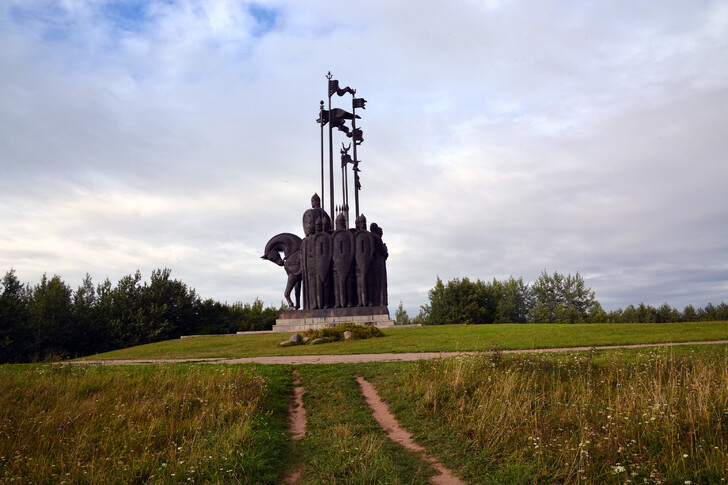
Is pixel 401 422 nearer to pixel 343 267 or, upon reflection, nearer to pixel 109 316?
pixel 343 267

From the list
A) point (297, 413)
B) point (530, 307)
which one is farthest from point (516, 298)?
point (297, 413)

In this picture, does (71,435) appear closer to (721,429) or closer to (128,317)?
(721,429)

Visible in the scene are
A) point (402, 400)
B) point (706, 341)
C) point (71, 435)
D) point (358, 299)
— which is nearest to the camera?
point (71, 435)

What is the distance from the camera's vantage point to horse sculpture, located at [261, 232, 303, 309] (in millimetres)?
32625

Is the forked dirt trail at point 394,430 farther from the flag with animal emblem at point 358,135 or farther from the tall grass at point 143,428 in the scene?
the flag with animal emblem at point 358,135

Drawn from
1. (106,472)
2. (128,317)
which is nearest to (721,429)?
(106,472)

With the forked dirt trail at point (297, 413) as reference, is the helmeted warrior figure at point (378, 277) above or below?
above

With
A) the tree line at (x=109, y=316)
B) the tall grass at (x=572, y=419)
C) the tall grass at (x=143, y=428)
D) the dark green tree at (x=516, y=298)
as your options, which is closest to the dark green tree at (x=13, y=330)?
the tree line at (x=109, y=316)

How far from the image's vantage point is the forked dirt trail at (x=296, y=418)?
6.70 metres

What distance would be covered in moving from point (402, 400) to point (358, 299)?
20.3 meters

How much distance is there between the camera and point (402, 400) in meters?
9.43

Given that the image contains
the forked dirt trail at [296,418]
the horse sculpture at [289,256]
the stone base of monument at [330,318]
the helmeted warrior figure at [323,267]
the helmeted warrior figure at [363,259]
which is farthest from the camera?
the horse sculpture at [289,256]

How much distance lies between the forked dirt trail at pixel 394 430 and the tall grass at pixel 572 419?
0.53ft

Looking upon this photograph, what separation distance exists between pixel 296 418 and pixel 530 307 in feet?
176
